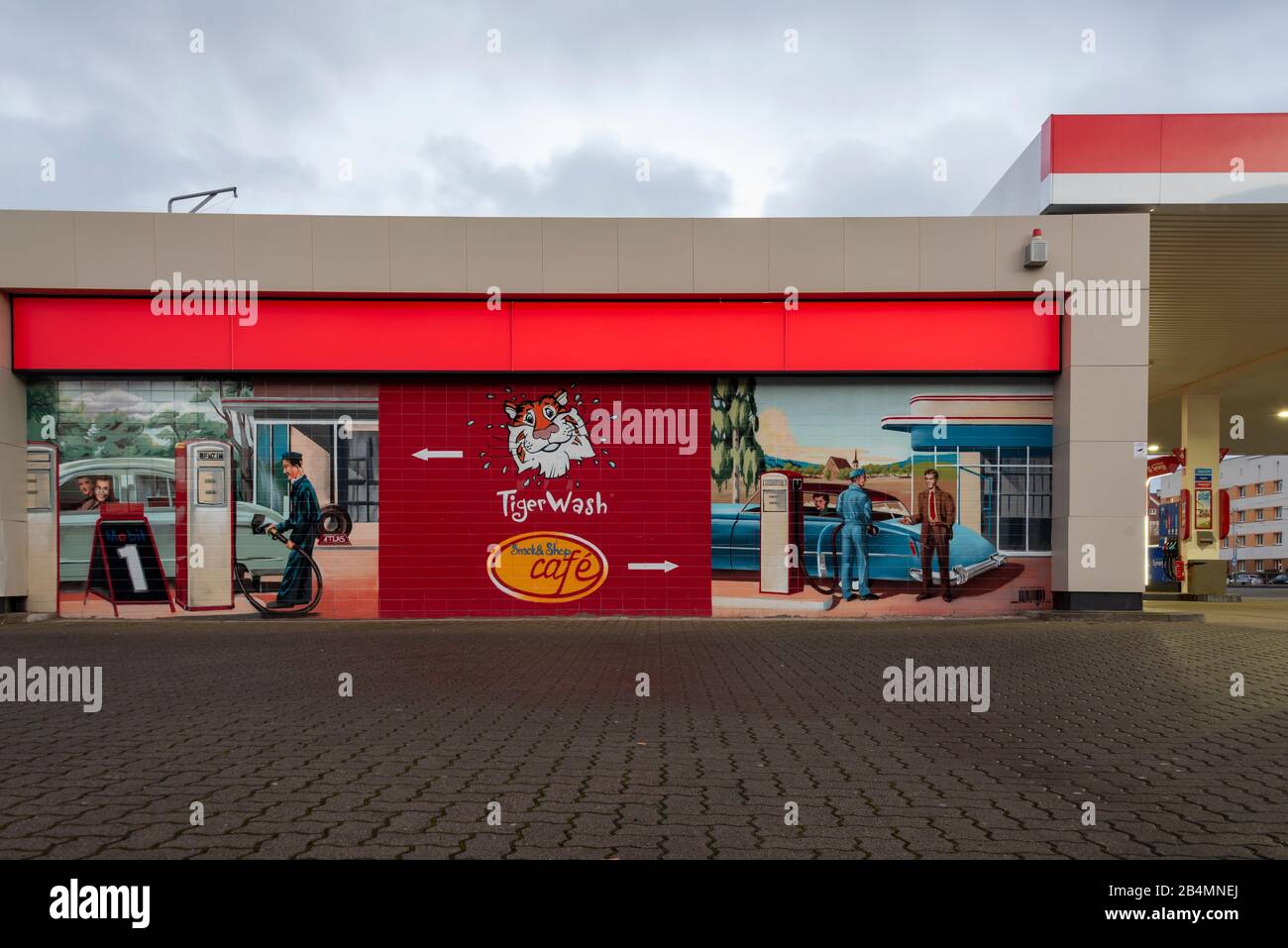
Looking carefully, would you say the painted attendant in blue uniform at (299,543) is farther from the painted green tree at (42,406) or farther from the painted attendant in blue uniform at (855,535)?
the painted attendant in blue uniform at (855,535)

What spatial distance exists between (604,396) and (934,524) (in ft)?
19.0

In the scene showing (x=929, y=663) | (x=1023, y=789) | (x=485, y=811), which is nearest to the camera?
(x=485, y=811)

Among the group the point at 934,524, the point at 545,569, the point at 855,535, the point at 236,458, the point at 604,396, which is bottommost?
the point at 545,569

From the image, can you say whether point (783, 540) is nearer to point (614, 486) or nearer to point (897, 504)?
point (897, 504)

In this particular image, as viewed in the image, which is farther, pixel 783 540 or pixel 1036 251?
pixel 783 540

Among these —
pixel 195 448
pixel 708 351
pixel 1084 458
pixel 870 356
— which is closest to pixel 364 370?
pixel 195 448

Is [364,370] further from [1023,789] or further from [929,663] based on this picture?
[1023,789]

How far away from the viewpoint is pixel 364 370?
1498 cm

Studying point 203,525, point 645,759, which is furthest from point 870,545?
point 203,525

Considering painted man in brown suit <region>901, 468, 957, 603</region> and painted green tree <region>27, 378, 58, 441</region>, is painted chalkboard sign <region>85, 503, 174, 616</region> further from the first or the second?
painted man in brown suit <region>901, 468, 957, 603</region>

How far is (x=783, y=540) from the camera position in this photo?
49.8 ft

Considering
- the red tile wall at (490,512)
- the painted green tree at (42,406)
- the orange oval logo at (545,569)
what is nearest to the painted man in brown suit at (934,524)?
the red tile wall at (490,512)

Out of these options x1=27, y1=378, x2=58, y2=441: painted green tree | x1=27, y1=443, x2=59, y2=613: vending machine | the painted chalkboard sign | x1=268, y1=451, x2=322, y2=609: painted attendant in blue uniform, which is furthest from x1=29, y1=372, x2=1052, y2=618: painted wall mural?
the painted chalkboard sign

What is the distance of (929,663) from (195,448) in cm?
1183
